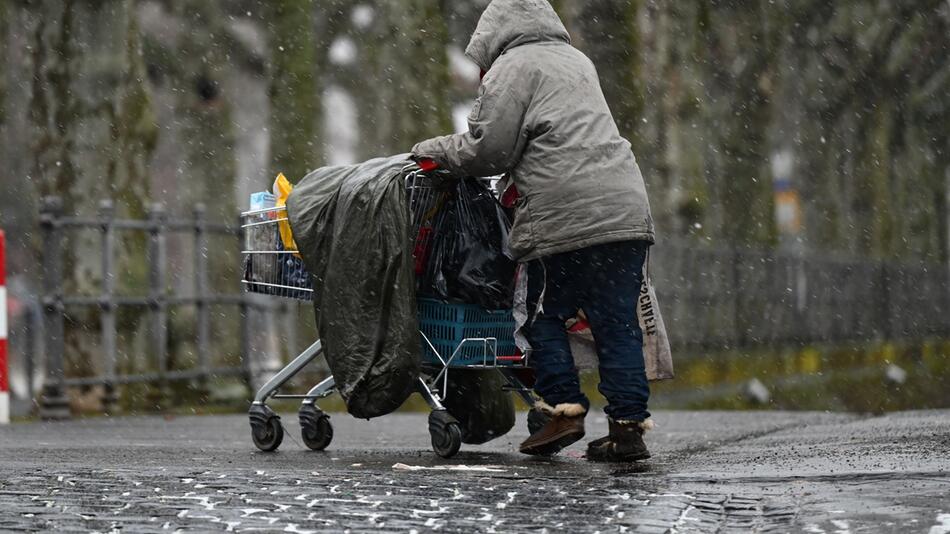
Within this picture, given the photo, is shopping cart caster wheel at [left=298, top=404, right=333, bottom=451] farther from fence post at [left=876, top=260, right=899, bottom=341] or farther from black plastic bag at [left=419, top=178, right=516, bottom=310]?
fence post at [left=876, top=260, right=899, bottom=341]

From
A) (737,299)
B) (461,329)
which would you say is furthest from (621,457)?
(737,299)

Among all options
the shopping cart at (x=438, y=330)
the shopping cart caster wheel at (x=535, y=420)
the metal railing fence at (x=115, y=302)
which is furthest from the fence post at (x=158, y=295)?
the shopping cart caster wheel at (x=535, y=420)

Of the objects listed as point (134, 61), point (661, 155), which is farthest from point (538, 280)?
point (661, 155)

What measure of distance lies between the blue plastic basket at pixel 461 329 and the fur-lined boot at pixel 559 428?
13.5 inches

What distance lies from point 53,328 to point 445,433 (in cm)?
573

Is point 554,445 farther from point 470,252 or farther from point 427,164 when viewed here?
point 427,164

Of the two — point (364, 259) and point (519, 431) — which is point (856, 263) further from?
point (364, 259)

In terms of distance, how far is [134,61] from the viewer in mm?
15266

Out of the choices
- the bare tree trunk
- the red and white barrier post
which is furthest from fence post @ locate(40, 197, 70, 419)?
the bare tree trunk

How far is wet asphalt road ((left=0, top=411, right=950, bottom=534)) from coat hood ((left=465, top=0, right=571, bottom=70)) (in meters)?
1.64

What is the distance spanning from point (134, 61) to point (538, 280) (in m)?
8.23

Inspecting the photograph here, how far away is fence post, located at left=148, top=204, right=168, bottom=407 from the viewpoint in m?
14.1

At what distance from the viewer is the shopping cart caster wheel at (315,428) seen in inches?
340

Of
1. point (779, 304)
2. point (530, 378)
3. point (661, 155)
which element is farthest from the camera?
point (779, 304)
